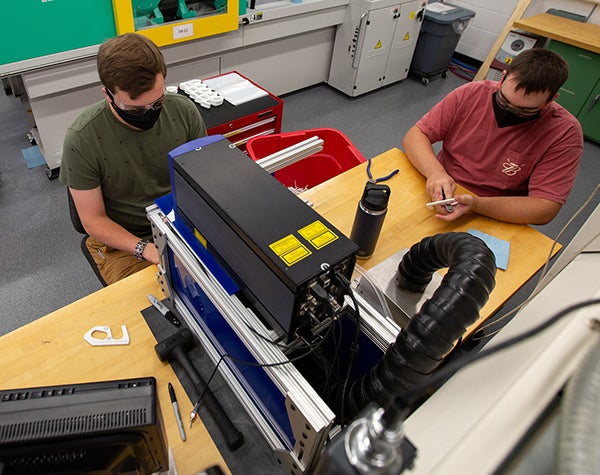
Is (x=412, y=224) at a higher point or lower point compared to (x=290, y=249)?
lower

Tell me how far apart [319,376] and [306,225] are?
393 mm

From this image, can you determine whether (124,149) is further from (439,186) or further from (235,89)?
(235,89)

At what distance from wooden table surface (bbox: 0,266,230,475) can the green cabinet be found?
3.83 m

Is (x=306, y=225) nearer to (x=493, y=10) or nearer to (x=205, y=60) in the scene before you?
(x=205, y=60)

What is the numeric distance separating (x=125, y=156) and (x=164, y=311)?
23.7 inches

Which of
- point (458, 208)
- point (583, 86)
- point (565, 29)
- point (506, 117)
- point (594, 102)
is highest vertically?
point (506, 117)

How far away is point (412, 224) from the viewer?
4.81ft

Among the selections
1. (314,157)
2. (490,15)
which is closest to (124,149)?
(314,157)

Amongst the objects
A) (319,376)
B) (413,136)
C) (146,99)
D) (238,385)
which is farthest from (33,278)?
(413,136)

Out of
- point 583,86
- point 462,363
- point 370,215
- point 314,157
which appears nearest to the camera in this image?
point 462,363

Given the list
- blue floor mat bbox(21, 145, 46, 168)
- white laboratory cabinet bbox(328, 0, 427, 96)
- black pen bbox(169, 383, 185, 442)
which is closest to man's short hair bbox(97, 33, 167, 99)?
black pen bbox(169, 383, 185, 442)

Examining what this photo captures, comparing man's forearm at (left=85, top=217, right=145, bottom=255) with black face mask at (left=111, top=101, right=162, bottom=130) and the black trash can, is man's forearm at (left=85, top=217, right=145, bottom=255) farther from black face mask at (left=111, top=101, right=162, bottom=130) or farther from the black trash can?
the black trash can

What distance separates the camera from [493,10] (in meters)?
4.33

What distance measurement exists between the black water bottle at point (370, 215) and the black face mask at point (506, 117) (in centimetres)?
75
